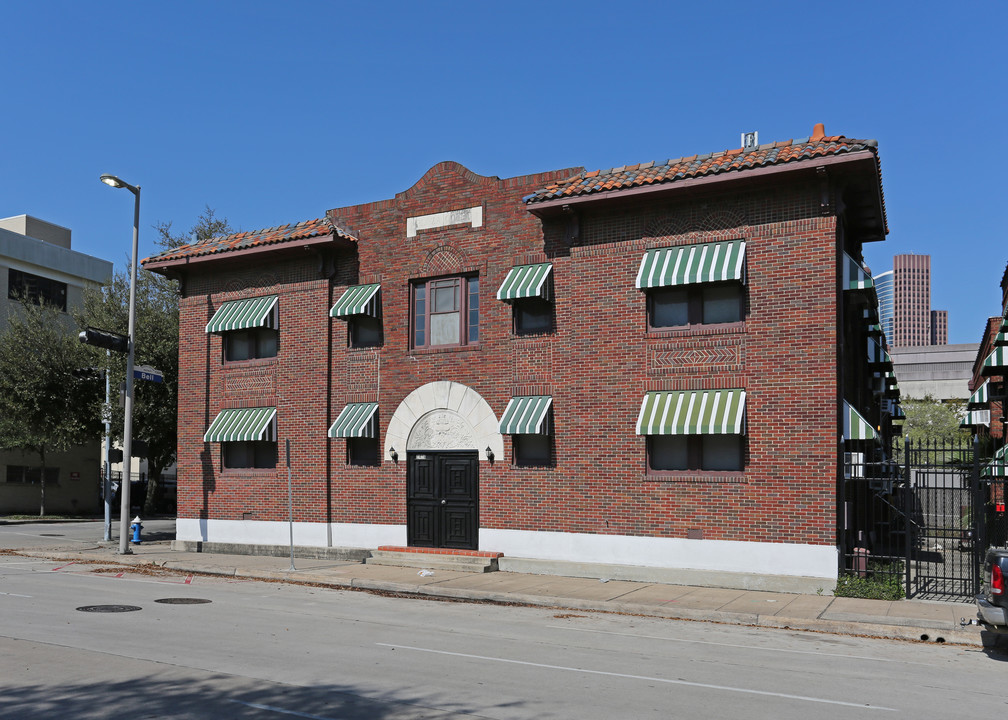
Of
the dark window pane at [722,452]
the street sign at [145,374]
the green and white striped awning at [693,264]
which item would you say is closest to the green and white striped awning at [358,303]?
the street sign at [145,374]

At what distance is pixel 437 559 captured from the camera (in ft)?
66.3

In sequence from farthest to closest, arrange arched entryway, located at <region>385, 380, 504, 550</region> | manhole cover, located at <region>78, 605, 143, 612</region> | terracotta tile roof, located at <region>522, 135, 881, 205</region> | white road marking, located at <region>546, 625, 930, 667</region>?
arched entryway, located at <region>385, 380, 504, 550</region>, terracotta tile roof, located at <region>522, 135, 881, 205</region>, manhole cover, located at <region>78, 605, 143, 612</region>, white road marking, located at <region>546, 625, 930, 667</region>

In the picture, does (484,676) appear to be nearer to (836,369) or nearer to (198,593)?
(198,593)

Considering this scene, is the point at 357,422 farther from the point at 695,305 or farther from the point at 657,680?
the point at 657,680

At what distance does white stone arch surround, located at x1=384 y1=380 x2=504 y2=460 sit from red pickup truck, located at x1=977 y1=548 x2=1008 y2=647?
10805 mm

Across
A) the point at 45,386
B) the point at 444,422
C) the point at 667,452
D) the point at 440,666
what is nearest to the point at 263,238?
the point at 444,422

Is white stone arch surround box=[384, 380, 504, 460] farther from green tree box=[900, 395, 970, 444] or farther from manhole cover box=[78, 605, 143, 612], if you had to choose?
green tree box=[900, 395, 970, 444]

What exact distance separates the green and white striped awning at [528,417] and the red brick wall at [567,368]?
→ 26cm

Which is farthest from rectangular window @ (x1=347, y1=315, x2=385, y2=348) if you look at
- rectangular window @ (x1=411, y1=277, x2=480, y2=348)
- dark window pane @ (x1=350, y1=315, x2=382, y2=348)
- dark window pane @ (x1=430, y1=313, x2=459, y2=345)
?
dark window pane @ (x1=430, y1=313, x2=459, y2=345)

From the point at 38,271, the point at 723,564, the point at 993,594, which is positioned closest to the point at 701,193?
the point at 723,564

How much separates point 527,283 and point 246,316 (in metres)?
8.07

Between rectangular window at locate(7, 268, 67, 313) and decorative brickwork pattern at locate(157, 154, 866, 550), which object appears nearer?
decorative brickwork pattern at locate(157, 154, 866, 550)

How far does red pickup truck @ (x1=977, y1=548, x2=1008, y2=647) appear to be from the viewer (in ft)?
36.0

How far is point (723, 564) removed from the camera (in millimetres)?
17547
